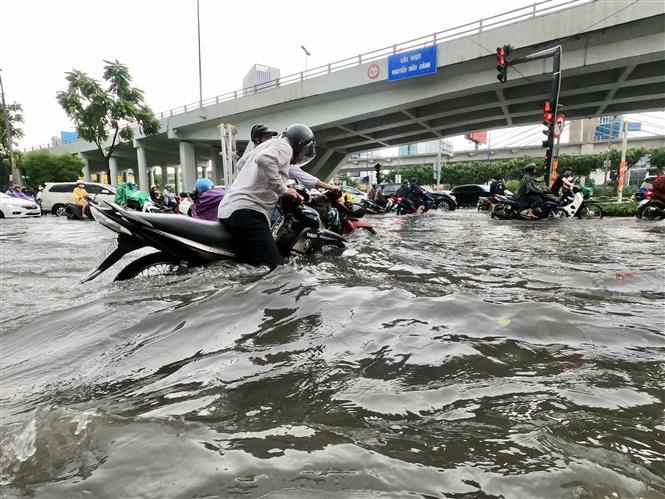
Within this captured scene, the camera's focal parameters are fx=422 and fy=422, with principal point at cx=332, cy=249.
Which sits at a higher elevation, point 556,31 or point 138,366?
point 556,31

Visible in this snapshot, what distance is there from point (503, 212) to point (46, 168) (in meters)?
45.3

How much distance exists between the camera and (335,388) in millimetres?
1688

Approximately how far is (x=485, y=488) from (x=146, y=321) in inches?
89.0

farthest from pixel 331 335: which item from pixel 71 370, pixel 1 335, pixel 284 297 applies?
pixel 1 335

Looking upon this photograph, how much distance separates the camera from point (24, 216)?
16.9 m

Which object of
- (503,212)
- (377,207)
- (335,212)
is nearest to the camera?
(335,212)

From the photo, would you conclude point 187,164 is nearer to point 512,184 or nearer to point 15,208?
point 15,208

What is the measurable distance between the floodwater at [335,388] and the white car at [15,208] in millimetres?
16105

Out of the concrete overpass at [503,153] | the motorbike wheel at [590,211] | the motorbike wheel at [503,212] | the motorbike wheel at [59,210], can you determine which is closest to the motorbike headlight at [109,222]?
the motorbike wheel at [503,212]

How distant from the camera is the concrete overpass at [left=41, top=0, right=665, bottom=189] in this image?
55.7 feet

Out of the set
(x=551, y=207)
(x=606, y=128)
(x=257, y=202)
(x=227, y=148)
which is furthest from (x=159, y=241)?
(x=606, y=128)

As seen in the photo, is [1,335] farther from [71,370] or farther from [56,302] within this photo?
[71,370]

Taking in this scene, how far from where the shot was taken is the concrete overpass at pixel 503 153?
55.0 metres

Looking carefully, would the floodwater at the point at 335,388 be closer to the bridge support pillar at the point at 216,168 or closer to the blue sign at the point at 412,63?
the blue sign at the point at 412,63
